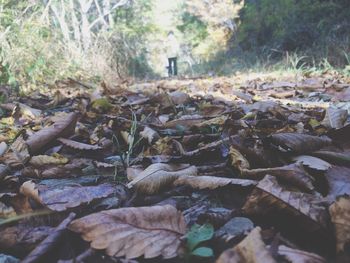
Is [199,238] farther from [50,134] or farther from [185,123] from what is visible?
[185,123]

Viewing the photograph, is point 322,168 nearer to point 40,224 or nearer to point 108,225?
point 108,225

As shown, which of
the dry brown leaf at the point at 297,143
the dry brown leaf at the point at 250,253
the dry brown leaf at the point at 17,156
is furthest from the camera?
the dry brown leaf at the point at 17,156

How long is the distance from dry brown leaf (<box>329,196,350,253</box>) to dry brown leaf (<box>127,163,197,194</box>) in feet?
1.46

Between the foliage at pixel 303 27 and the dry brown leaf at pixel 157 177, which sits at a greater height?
the foliage at pixel 303 27

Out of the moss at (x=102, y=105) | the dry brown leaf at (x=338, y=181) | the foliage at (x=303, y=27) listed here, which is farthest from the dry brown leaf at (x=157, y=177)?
the foliage at (x=303, y=27)

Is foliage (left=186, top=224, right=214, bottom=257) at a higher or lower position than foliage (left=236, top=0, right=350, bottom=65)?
lower

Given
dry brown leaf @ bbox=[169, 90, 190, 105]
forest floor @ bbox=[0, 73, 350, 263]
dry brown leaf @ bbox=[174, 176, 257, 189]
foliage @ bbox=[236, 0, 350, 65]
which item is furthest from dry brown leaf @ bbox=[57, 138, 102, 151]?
foliage @ bbox=[236, 0, 350, 65]

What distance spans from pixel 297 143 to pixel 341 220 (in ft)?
1.64

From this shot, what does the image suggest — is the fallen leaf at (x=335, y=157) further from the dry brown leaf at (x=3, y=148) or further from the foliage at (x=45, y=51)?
the foliage at (x=45, y=51)

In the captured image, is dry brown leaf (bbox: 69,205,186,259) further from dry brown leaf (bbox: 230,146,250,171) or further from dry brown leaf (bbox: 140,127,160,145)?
dry brown leaf (bbox: 140,127,160,145)

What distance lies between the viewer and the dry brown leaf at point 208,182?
40.2 inches

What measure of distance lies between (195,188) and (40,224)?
0.39 m

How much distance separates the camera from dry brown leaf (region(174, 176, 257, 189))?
3.35ft

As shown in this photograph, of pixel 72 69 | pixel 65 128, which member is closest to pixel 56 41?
pixel 72 69
